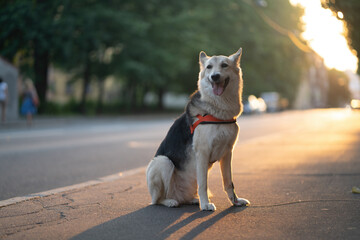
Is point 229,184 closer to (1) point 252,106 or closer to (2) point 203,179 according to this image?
(2) point 203,179

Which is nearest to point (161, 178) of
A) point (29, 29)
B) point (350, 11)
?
point (350, 11)

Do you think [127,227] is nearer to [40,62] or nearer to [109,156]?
[109,156]

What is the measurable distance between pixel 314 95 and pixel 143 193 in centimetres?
12950

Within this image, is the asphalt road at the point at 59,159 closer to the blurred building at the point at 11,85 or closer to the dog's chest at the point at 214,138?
the dog's chest at the point at 214,138

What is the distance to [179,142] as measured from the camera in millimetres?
5293

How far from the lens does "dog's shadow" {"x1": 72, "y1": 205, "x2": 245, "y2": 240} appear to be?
4.23 meters

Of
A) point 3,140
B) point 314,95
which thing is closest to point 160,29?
point 3,140

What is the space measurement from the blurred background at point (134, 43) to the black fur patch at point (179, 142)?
4196 mm

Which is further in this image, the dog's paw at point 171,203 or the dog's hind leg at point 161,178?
the dog's paw at point 171,203

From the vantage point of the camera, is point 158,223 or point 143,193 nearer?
point 158,223

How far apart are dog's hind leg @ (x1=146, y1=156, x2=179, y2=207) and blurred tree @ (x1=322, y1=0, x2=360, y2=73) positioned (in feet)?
13.5

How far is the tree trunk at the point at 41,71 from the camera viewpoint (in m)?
28.4

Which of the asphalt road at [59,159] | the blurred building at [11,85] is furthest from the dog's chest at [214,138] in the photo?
the blurred building at [11,85]

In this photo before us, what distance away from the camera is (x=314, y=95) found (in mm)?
130375
